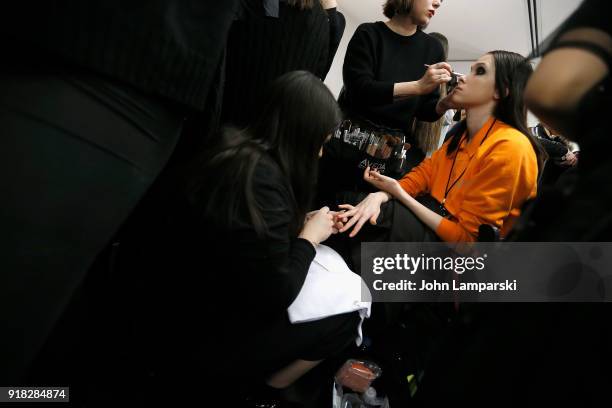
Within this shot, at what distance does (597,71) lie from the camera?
0.43 meters

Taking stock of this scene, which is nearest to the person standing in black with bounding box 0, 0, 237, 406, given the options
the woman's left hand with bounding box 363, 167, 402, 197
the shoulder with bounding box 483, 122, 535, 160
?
the woman's left hand with bounding box 363, 167, 402, 197

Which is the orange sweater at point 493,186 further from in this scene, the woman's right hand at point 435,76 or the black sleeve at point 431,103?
the black sleeve at point 431,103

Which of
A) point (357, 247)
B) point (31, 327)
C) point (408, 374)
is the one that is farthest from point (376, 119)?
point (31, 327)

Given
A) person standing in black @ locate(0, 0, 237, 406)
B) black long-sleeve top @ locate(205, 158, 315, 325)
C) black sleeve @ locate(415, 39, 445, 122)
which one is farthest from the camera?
black sleeve @ locate(415, 39, 445, 122)

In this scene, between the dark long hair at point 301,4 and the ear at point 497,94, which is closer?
the dark long hair at point 301,4

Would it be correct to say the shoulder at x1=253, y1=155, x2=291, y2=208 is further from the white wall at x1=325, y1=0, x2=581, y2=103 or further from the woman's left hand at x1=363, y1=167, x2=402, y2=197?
the white wall at x1=325, y1=0, x2=581, y2=103

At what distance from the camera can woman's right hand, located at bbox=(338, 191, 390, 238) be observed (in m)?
1.13

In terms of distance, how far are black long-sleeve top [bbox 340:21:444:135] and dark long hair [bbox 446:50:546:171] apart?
1.12 feet

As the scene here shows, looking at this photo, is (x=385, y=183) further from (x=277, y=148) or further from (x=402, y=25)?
(x=402, y=25)

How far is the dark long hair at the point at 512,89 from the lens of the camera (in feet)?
3.97

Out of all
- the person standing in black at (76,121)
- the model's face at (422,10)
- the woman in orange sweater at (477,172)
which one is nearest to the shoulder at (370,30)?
the model's face at (422,10)

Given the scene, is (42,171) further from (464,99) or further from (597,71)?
(464,99)

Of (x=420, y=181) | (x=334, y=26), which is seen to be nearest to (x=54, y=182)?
(x=334, y=26)

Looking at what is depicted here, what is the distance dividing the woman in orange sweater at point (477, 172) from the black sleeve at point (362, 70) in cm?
28
